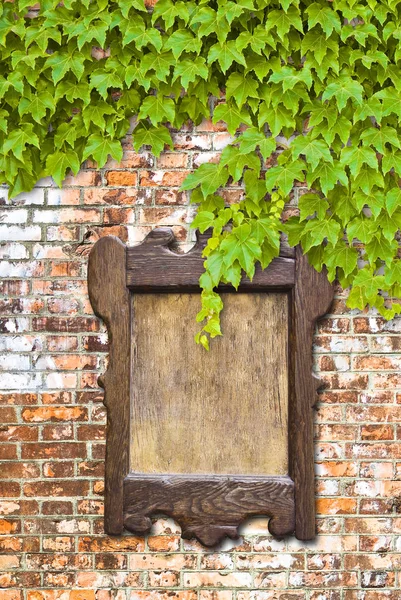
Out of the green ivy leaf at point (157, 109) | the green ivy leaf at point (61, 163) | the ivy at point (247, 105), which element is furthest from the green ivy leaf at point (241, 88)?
the green ivy leaf at point (61, 163)

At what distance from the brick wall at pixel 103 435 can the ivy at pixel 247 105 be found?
0.10m

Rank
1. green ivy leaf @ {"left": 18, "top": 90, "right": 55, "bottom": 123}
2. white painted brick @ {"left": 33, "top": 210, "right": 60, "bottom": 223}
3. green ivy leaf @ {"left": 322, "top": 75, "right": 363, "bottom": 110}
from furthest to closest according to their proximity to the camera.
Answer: white painted brick @ {"left": 33, "top": 210, "right": 60, "bottom": 223}, green ivy leaf @ {"left": 18, "top": 90, "right": 55, "bottom": 123}, green ivy leaf @ {"left": 322, "top": 75, "right": 363, "bottom": 110}

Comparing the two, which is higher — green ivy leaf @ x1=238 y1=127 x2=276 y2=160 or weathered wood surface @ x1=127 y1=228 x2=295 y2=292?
green ivy leaf @ x1=238 y1=127 x2=276 y2=160

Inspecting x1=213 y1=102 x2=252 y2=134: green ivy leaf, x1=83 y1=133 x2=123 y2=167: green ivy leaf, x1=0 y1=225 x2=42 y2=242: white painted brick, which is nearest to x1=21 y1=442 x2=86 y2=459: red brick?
x1=0 y1=225 x2=42 y2=242: white painted brick

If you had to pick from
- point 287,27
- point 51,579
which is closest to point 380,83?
point 287,27

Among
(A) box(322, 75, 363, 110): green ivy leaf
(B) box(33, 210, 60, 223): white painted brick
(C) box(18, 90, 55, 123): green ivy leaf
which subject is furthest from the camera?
Answer: (B) box(33, 210, 60, 223): white painted brick

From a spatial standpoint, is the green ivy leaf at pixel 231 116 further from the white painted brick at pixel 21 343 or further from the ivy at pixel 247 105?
the white painted brick at pixel 21 343

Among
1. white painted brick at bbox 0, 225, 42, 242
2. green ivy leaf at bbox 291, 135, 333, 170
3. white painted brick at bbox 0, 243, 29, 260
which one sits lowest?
white painted brick at bbox 0, 243, 29, 260

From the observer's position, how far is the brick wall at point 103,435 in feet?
8.11

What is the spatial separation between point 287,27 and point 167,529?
6.20 feet

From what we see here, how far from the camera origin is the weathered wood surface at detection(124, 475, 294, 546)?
8.03 feet

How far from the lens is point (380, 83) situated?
2.39 meters

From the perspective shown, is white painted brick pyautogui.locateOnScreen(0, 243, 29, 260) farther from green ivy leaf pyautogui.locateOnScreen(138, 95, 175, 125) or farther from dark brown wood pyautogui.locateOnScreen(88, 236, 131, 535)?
green ivy leaf pyautogui.locateOnScreen(138, 95, 175, 125)

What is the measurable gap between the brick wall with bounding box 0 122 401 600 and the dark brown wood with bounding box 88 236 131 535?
0.06 metres
